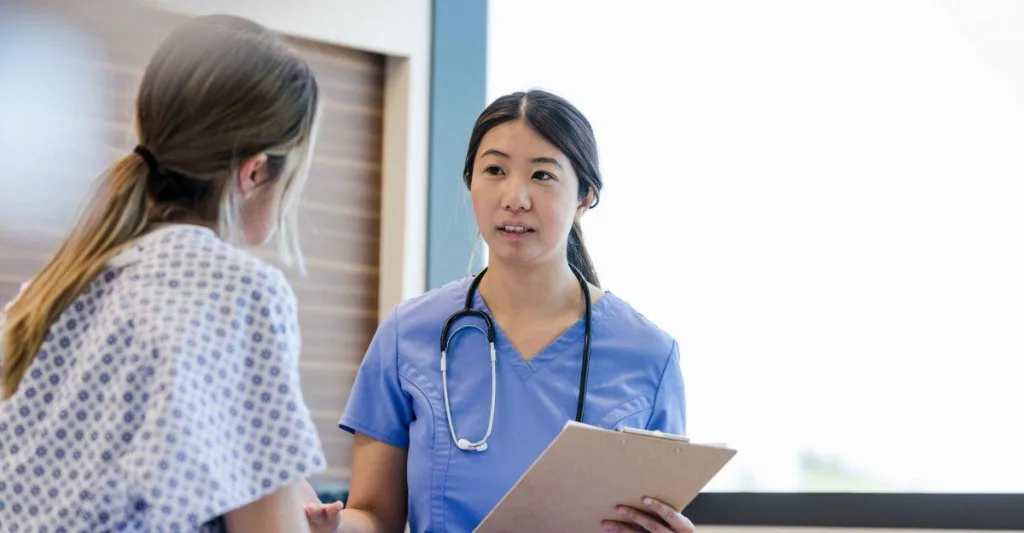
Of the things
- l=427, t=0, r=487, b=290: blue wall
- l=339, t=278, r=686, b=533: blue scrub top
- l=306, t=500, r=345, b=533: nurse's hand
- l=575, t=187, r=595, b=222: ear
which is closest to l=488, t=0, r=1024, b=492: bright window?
l=427, t=0, r=487, b=290: blue wall

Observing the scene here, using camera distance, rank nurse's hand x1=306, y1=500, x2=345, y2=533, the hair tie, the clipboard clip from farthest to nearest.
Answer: nurse's hand x1=306, y1=500, x2=345, y2=533
the clipboard clip
the hair tie

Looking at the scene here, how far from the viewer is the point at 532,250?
1757 millimetres

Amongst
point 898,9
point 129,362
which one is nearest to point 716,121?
point 898,9

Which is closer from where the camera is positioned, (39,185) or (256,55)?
(256,55)

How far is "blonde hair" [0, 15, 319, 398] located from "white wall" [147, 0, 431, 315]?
169 cm

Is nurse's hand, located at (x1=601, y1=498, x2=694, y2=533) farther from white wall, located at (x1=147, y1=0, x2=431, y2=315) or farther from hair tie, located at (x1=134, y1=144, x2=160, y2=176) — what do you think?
white wall, located at (x1=147, y1=0, x2=431, y2=315)

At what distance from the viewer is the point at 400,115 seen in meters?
2.89

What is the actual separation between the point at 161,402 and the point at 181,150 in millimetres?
257

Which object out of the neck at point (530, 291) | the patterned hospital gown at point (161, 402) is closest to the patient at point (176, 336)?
the patterned hospital gown at point (161, 402)

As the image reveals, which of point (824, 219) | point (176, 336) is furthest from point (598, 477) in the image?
point (824, 219)

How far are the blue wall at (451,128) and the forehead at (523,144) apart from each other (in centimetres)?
108

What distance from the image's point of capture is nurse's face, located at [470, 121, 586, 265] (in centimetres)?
174

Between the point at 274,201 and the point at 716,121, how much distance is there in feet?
4.95

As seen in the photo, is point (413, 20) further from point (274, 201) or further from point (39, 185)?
point (274, 201)
